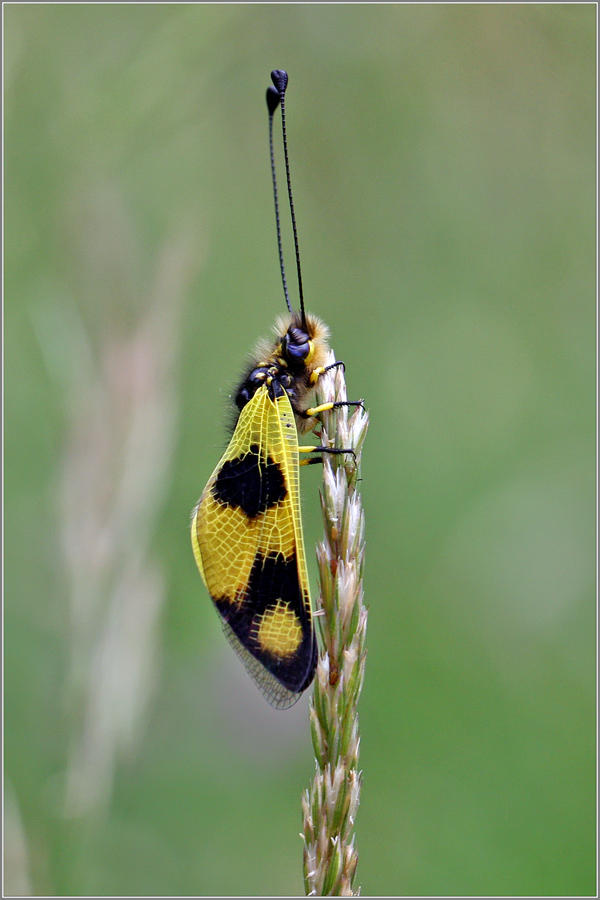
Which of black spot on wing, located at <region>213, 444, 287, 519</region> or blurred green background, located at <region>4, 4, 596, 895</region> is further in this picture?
blurred green background, located at <region>4, 4, 596, 895</region>

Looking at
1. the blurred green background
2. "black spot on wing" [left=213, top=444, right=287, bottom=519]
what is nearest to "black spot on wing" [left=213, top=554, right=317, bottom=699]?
"black spot on wing" [left=213, top=444, right=287, bottom=519]

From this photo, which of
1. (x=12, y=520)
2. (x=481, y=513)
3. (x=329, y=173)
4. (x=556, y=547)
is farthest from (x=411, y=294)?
(x=12, y=520)

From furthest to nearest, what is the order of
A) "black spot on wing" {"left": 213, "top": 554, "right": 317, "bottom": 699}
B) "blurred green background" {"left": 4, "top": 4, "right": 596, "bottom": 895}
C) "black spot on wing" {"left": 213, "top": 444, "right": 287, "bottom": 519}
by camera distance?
"blurred green background" {"left": 4, "top": 4, "right": 596, "bottom": 895}
"black spot on wing" {"left": 213, "top": 444, "right": 287, "bottom": 519}
"black spot on wing" {"left": 213, "top": 554, "right": 317, "bottom": 699}

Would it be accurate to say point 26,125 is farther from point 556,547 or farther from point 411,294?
point 556,547

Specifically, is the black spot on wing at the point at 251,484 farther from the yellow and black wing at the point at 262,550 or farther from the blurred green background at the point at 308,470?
the blurred green background at the point at 308,470

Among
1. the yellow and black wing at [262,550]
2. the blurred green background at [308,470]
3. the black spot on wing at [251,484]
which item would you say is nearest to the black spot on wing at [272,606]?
the yellow and black wing at [262,550]

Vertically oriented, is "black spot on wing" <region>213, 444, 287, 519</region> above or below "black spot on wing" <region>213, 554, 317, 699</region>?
above

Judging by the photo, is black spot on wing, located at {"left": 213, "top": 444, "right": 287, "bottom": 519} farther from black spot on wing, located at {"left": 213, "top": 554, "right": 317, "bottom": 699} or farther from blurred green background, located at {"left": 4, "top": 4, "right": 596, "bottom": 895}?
blurred green background, located at {"left": 4, "top": 4, "right": 596, "bottom": 895}
